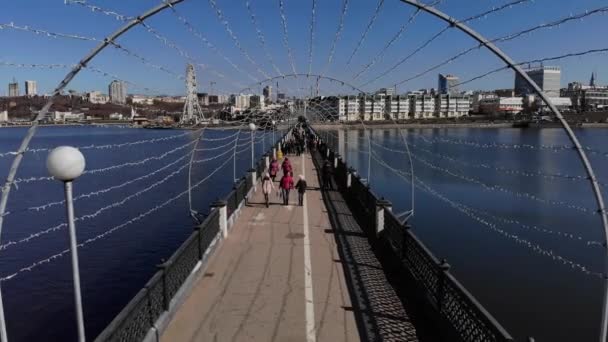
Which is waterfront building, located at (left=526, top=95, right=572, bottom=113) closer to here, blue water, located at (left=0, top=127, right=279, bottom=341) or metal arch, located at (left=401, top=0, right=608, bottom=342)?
metal arch, located at (left=401, top=0, right=608, bottom=342)

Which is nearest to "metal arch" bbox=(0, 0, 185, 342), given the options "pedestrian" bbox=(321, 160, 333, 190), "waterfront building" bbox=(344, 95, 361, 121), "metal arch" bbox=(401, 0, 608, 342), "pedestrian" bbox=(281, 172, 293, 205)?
"metal arch" bbox=(401, 0, 608, 342)

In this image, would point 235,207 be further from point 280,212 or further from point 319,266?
point 319,266

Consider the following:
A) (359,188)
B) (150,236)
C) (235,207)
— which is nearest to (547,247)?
(359,188)

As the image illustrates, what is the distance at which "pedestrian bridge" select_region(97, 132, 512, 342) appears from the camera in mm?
5496

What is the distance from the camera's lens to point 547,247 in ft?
61.6

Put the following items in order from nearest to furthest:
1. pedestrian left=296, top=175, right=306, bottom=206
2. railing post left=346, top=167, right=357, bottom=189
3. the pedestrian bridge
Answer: the pedestrian bridge → pedestrian left=296, top=175, right=306, bottom=206 → railing post left=346, top=167, right=357, bottom=189

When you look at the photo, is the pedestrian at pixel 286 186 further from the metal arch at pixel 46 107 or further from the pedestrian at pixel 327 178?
the metal arch at pixel 46 107

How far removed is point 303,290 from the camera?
7.21 meters

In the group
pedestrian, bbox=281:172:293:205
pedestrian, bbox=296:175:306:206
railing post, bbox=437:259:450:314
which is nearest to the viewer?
railing post, bbox=437:259:450:314

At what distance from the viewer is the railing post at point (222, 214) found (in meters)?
10.0

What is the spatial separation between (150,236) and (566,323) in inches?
674

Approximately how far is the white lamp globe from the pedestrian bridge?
1.55 metres

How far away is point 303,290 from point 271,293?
0.49m

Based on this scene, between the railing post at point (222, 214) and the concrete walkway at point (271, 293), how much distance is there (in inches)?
8.1
